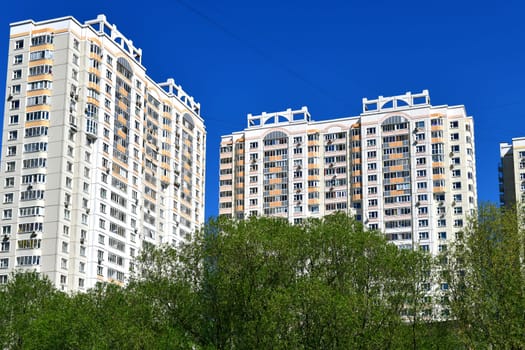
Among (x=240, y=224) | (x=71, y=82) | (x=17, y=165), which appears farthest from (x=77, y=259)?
(x=240, y=224)

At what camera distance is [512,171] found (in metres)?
155

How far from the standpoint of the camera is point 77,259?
3967 inches

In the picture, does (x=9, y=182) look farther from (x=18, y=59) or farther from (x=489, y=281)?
(x=489, y=281)

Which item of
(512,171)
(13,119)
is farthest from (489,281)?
(512,171)

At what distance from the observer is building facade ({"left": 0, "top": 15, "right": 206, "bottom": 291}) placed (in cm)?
10012

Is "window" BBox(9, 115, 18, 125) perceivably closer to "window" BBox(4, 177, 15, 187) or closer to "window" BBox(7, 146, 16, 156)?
"window" BBox(7, 146, 16, 156)

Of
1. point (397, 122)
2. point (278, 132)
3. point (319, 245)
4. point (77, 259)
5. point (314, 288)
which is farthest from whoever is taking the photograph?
point (278, 132)

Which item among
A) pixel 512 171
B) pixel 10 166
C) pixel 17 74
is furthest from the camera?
pixel 512 171

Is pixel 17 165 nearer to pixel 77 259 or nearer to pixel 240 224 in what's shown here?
pixel 77 259

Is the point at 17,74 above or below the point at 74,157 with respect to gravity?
above

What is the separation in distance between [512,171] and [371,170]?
3465 centimetres

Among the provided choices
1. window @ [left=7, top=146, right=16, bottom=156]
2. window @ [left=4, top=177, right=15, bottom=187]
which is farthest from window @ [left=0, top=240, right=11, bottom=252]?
window @ [left=7, top=146, right=16, bottom=156]

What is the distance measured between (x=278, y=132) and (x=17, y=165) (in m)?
56.5

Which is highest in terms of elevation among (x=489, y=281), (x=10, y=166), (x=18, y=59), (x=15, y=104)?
(x=18, y=59)
